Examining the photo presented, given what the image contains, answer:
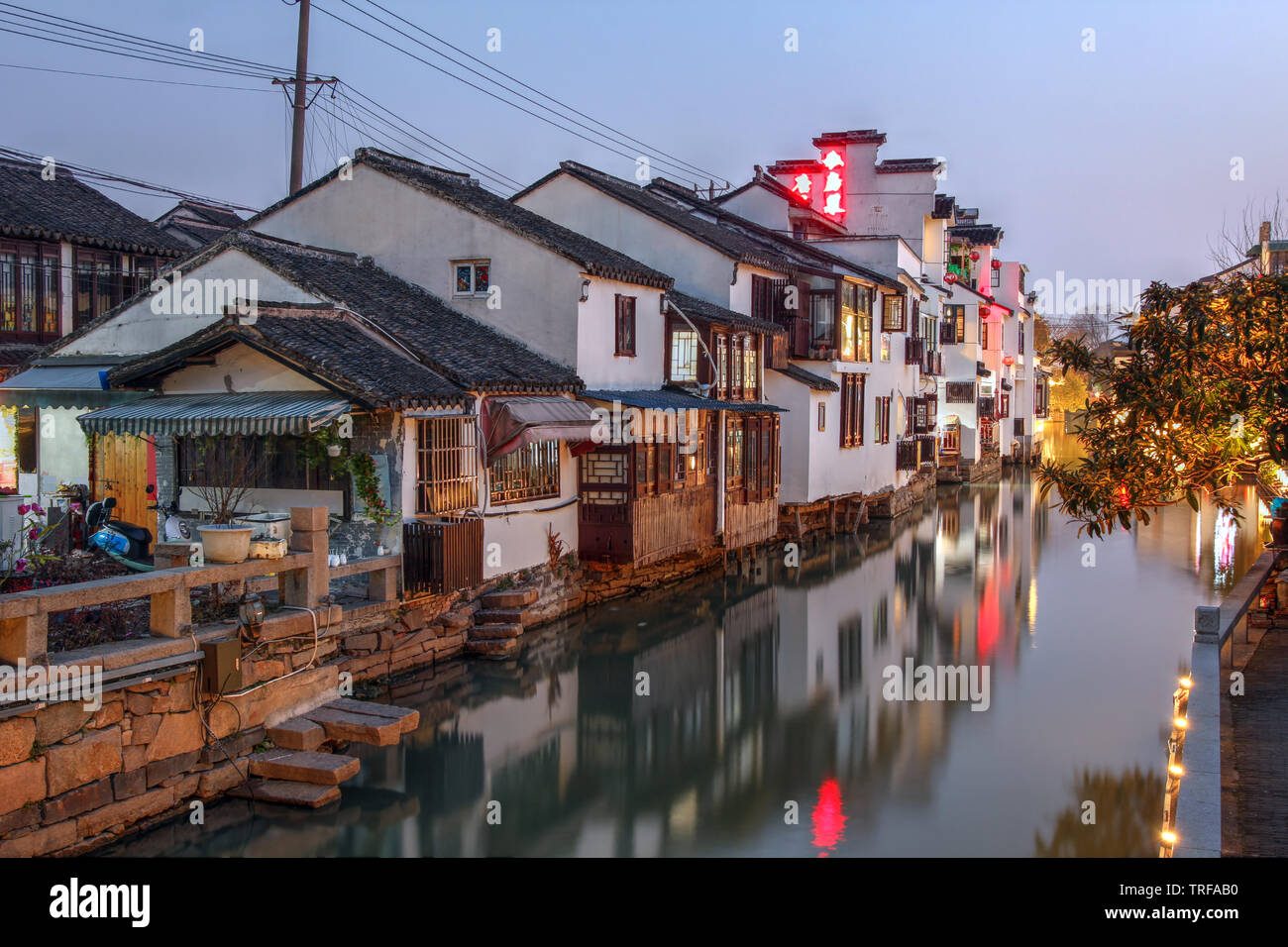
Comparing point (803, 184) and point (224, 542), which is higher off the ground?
point (803, 184)

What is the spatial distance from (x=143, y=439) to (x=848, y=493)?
21.4 meters

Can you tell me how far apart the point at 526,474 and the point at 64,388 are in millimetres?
7327

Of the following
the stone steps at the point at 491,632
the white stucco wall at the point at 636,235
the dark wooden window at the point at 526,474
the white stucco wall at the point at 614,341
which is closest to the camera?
the stone steps at the point at 491,632

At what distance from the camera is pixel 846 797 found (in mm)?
12508

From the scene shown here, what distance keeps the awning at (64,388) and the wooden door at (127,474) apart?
806mm

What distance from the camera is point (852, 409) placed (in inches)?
1308

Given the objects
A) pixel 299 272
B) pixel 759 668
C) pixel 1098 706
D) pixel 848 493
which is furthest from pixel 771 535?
pixel 299 272

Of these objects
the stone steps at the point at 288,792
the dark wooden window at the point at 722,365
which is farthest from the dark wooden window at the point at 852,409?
the stone steps at the point at 288,792

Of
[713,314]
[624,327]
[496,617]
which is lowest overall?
[496,617]

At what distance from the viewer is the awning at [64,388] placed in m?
16.8

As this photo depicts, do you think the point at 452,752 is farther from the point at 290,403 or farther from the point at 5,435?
the point at 5,435

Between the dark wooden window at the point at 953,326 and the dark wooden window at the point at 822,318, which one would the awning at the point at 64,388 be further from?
the dark wooden window at the point at 953,326

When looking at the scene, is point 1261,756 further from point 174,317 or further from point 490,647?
point 174,317

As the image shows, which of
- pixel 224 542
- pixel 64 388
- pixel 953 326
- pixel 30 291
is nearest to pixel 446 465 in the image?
pixel 224 542
